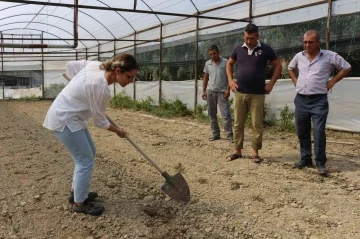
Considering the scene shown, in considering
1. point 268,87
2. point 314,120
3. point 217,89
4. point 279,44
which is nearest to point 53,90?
point 279,44

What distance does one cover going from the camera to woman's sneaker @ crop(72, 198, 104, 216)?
2682 millimetres

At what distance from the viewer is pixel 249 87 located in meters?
4.09

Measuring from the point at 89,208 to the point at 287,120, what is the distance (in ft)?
14.5

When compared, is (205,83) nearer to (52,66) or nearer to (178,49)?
(178,49)

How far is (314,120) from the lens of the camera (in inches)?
146

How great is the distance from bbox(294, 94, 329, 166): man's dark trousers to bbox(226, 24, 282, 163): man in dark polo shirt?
16.6 inches

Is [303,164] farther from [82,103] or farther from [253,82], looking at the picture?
[82,103]

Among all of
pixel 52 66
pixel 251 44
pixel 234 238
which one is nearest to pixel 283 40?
pixel 251 44

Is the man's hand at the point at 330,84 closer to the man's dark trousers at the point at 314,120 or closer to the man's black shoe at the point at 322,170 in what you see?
the man's dark trousers at the point at 314,120

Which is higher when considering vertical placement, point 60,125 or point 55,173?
point 60,125

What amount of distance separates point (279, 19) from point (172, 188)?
16.2 feet

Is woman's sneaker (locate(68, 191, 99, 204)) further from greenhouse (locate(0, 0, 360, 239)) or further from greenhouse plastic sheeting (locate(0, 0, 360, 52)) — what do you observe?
greenhouse plastic sheeting (locate(0, 0, 360, 52))

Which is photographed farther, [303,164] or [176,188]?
[303,164]

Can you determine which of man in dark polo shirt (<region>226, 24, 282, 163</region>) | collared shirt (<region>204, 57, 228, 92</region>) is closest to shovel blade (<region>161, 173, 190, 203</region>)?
man in dark polo shirt (<region>226, 24, 282, 163</region>)
